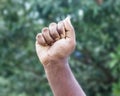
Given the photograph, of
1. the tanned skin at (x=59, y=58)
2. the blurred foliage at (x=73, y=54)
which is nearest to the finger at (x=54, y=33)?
the tanned skin at (x=59, y=58)

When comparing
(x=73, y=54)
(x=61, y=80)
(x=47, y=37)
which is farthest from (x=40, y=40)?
(x=73, y=54)

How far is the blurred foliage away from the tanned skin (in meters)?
2.13

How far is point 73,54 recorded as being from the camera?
12.7 ft

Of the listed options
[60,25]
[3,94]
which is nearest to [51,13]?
[3,94]

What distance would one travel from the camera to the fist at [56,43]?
4.90 feet

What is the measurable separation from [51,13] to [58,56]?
228cm

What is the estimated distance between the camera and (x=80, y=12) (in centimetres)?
370

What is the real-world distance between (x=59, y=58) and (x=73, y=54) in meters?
2.37

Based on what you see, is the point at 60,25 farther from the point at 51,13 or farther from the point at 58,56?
the point at 51,13

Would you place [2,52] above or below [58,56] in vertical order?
above

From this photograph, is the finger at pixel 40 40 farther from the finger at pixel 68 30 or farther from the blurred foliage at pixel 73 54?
the blurred foliage at pixel 73 54

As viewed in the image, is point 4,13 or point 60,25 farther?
point 4,13

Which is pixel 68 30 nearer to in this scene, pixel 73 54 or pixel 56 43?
pixel 56 43

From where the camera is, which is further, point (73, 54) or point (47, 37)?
point (73, 54)
